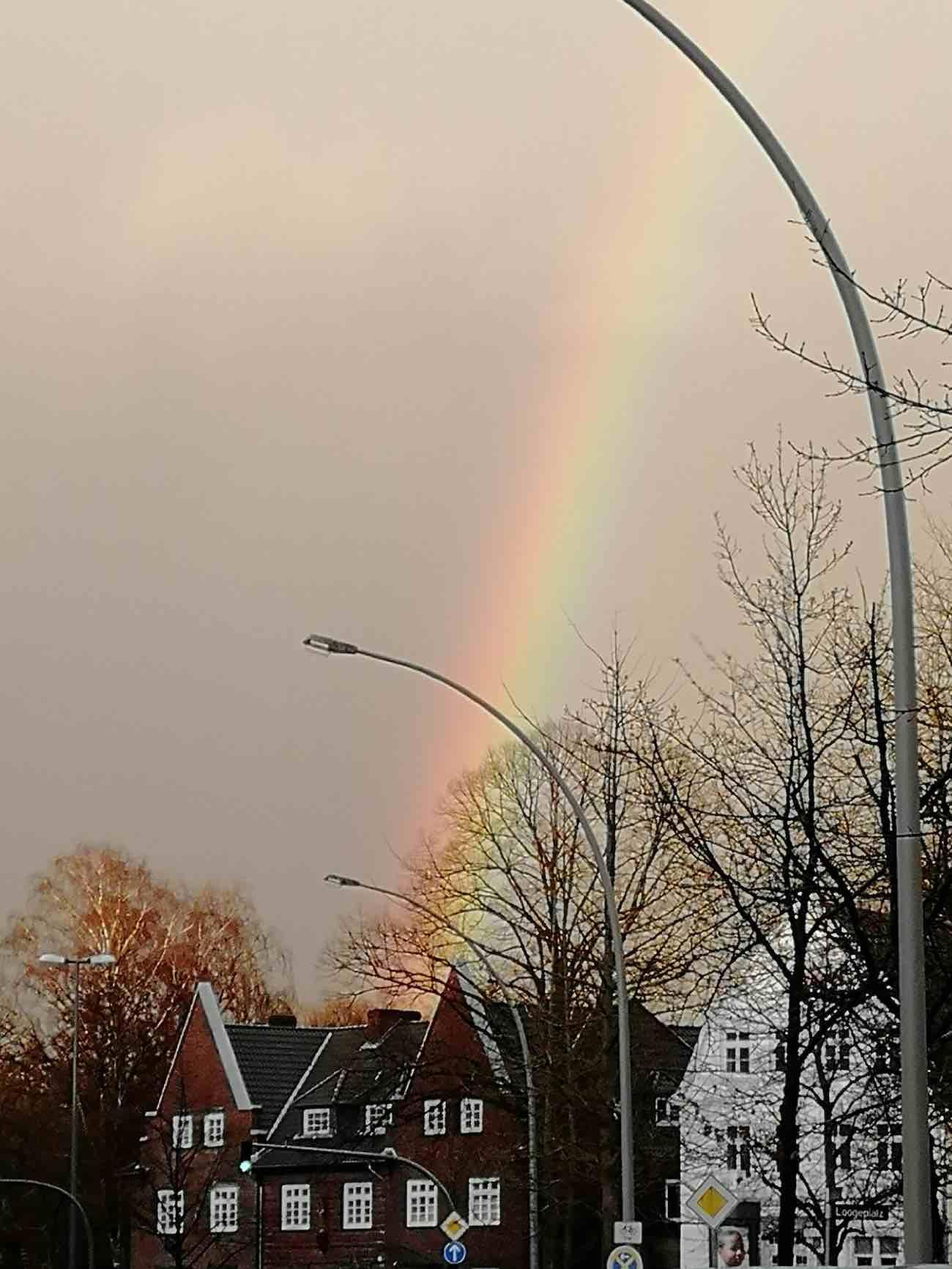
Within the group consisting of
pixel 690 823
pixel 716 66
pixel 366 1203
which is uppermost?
pixel 716 66

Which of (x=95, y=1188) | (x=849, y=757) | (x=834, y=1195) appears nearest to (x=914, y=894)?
(x=849, y=757)

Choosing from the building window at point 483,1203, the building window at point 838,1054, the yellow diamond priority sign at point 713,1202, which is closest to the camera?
the yellow diamond priority sign at point 713,1202

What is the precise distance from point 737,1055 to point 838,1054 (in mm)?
21563

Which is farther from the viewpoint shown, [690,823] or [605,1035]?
[605,1035]

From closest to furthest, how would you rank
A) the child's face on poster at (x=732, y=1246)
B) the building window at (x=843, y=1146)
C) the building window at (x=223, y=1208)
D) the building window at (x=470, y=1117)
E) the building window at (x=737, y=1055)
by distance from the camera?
the building window at (x=843, y=1146)
the building window at (x=737, y=1055)
the child's face on poster at (x=732, y=1246)
the building window at (x=470, y=1117)
the building window at (x=223, y=1208)

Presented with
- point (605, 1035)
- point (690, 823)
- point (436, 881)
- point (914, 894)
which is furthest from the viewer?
→ point (436, 881)

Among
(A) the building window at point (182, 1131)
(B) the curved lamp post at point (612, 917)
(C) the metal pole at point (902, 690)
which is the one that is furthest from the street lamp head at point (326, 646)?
(A) the building window at point (182, 1131)

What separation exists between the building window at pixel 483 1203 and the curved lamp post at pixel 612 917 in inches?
1492

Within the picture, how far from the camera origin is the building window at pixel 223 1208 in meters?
71.8

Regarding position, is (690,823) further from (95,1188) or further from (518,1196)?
(95,1188)

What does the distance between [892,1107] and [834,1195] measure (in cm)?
591

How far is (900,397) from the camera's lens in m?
11.5

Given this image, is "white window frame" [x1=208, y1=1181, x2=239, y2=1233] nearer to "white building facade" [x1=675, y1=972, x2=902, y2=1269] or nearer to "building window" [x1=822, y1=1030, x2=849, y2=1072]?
"white building facade" [x1=675, y1=972, x2=902, y2=1269]

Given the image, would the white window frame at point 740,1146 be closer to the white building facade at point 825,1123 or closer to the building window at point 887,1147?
the white building facade at point 825,1123
